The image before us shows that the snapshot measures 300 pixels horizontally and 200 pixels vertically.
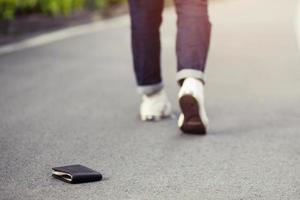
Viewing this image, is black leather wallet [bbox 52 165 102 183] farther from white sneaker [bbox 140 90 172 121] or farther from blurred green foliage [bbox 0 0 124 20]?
blurred green foliage [bbox 0 0 124 20]

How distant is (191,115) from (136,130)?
405mm

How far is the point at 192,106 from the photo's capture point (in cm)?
415

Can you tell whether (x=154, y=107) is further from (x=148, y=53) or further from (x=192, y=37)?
(x=192, y=37)

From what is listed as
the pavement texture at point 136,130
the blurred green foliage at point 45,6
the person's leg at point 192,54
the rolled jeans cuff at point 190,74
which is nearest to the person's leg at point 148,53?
the pavement texture at point 136,130

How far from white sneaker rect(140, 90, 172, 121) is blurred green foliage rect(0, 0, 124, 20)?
484 centimetres

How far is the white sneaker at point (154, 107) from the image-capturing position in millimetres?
4750

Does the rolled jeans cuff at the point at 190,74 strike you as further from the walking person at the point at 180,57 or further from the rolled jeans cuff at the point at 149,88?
the rolled jeans cuff at the point at 149,88

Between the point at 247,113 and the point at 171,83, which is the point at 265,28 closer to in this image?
the point at 171,83

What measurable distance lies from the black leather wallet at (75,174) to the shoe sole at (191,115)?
0.90 m

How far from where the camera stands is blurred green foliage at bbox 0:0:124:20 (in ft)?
31.0

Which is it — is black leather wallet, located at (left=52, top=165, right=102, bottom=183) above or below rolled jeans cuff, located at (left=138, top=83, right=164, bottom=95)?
above

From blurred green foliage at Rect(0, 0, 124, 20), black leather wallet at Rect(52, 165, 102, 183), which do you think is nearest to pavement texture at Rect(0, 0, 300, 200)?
black leather wallet at Rect(52, 165, 102, 183)

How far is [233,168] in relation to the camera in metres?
3.51

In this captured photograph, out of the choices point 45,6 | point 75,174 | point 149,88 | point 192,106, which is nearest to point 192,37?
point 192,106
